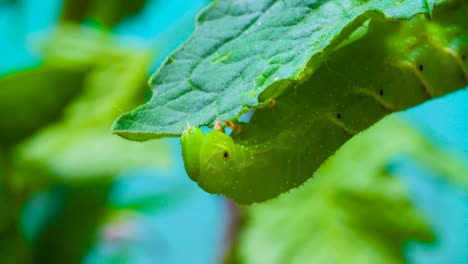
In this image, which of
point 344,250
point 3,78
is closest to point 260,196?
point 344,250

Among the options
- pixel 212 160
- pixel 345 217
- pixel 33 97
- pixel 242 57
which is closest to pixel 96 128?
A: pixel 33 97

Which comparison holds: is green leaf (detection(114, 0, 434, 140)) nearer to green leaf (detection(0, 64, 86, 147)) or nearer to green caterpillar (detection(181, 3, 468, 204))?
green caterpillar (detection(181, 3, 468, 204))

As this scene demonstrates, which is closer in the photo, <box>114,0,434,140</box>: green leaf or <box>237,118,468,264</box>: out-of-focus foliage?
<box>114,0,434,140</box>: green leaf

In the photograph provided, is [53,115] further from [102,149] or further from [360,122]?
[360,122]

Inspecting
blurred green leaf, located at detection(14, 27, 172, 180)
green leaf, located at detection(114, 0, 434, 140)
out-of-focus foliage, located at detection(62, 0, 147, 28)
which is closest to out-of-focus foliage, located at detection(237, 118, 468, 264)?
blurred green leaf, located at detection(14, 27, 172, 180)

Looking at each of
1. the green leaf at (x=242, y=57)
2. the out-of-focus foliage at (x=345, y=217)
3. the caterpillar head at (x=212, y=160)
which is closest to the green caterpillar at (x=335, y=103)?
the caterpillar head at (x=212, y=160)

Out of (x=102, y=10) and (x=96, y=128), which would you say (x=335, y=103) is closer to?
(x=96, y=128)
